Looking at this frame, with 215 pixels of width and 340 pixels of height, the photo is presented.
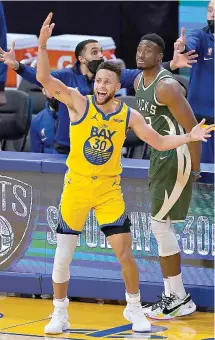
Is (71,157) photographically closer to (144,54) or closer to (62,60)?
(144,54)

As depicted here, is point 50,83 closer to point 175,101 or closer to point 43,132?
point 175,101

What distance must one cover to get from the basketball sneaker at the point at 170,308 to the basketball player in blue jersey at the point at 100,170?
0.44 metres

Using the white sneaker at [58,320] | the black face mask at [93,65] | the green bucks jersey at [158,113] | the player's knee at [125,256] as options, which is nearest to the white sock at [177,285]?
the player's knee at [125,256]

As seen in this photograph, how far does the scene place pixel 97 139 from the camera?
8156 millimetres

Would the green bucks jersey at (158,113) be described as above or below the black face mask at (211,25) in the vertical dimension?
below

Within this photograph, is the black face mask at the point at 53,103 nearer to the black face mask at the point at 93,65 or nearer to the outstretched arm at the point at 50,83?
the black face mask at the point at 93,65

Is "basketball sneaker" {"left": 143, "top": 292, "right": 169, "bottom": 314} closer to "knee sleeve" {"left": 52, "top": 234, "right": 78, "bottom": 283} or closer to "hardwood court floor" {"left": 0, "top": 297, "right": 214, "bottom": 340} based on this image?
"hardwood court floor" {"left": 0, "top": 297, "right": 214, "bottom": 340}

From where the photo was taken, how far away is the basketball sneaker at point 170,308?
884 centimetres

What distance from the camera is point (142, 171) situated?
9.09 meters

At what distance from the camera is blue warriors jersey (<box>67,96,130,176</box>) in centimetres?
816

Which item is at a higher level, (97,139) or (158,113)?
(158,113)

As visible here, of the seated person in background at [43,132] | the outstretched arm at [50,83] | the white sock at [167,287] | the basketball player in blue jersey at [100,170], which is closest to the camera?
the outstretched arm at [50,83]

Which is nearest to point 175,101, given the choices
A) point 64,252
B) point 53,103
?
point 64,252

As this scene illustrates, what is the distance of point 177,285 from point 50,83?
6.40 ft
